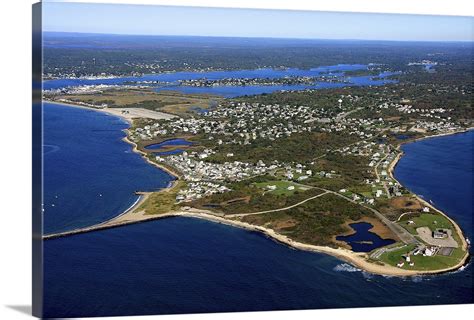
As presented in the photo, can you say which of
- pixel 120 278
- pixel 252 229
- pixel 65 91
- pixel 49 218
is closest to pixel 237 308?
pixel 120 278

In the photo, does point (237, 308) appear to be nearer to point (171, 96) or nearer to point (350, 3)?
point (350, 3)

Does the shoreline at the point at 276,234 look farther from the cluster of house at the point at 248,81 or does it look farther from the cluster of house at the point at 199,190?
the cluster of house at the point at 248,81

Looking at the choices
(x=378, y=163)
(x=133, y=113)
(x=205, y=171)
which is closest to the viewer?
Result: (x=205, y=171)

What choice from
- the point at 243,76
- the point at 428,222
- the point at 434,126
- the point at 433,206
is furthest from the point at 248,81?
the point at 428,222

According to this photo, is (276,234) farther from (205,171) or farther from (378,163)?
(378,163)

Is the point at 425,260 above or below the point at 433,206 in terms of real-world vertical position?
below

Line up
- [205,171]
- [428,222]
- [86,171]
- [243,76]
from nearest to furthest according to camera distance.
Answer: [428,222] → [86,171] → [205,171] → [243,76]

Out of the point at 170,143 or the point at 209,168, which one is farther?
the point at 170,143

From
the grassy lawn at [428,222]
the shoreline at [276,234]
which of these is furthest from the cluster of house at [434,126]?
the grassy lawn at [428,222]
